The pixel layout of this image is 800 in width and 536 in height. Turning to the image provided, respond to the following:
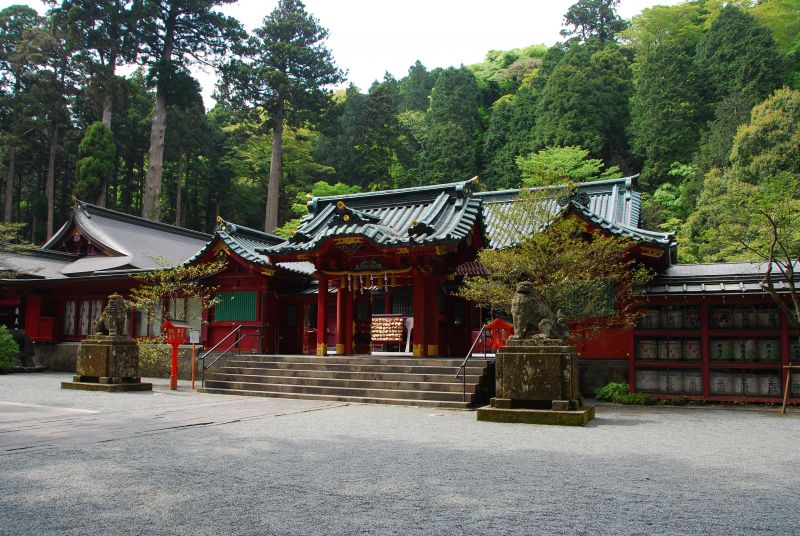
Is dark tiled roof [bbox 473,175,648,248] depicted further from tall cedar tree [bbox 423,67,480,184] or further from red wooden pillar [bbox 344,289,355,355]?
tall cedar tree [bbox 423,67,480,184]

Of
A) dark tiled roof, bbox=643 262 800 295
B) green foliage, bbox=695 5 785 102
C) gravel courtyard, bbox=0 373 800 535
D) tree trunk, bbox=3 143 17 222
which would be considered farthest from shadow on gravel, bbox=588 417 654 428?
tree trunk, bbox=3 143 17 222

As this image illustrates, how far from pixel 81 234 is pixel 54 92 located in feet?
50.8

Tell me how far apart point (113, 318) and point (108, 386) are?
5.90 feet

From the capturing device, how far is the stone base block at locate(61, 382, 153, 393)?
47.4 feet

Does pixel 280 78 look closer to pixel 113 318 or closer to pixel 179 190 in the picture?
pixel 179 190

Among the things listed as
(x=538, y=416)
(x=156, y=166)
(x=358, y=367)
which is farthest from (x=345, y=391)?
(x=156, y=166)

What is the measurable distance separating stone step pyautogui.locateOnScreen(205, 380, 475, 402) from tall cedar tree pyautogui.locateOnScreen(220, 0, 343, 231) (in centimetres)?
2315

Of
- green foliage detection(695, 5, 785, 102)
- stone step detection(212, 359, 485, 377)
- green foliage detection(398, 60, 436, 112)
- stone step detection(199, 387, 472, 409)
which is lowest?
stone step detection(199, 387, 472, 409)

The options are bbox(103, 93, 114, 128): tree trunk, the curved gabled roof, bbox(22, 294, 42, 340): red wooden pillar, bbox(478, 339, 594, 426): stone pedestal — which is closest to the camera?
bbox(478, 339, 594, 426): stone pedestal

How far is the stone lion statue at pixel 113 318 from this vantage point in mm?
15250

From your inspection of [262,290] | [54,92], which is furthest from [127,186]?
[262,290]

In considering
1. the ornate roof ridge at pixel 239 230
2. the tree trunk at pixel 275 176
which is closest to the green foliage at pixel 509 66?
the tree trunk at pixel 275 176

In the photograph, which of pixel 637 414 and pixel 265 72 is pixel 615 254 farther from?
pixel 265 72

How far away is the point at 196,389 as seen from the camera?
15.4m
